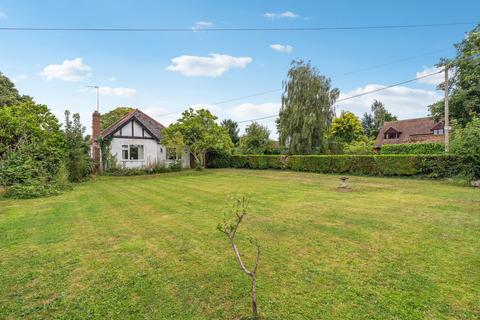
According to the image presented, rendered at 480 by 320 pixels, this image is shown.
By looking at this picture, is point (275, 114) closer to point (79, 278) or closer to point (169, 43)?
point (169, 43)

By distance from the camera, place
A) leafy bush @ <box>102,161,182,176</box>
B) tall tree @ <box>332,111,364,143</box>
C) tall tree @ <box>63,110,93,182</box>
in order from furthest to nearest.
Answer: tall tree @ <box>332,111,364,143</box>, leafy bush @ <box>102,161,182,176</box>, tall tree @ <box>63,110,93,182</box>

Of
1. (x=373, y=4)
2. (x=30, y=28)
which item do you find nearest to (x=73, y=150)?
(x=30, y=28)

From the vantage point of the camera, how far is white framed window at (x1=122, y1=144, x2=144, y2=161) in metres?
20.1

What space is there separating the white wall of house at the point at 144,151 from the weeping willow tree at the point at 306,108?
10416 mm

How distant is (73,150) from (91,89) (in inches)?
310

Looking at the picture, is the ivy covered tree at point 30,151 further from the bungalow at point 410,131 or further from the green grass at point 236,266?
the bungalow at point 410,131

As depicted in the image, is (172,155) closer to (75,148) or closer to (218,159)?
(218,159)

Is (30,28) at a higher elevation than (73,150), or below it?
higher

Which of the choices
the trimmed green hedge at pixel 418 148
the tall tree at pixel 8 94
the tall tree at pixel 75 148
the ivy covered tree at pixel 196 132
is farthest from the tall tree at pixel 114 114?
the trimmed green hedge at pixel 418 148

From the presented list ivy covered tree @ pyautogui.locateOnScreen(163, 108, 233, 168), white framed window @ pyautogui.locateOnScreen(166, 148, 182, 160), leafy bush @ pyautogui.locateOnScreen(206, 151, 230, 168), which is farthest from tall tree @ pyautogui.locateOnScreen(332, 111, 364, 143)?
white framed window @ pyautogui.locateOnScreen(166, 148, 182, 160)

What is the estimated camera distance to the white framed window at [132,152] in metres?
20.1

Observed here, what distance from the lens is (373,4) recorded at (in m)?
12.4

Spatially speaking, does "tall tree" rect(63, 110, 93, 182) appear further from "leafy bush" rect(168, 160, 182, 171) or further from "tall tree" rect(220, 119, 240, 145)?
"tall tree" rect(220, 119, 240, 145)

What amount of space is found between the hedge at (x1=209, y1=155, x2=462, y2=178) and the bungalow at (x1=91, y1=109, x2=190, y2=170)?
8625 millimetres
